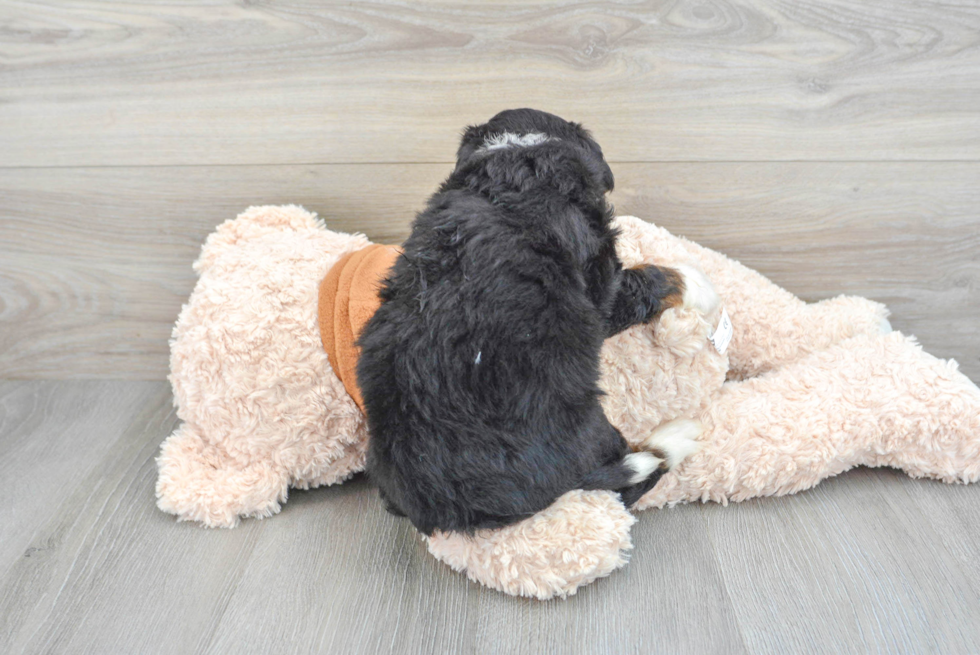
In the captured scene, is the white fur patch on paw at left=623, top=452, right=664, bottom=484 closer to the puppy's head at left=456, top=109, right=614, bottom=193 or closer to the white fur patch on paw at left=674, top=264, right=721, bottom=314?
the white fur patch on paw at left=674, top=264, right=721, bottom=314

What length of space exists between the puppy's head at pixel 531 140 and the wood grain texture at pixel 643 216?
334 mm

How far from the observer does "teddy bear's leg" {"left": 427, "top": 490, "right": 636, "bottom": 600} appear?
2.69 ft

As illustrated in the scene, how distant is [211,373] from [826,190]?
3.48ft

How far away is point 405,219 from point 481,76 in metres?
0.28

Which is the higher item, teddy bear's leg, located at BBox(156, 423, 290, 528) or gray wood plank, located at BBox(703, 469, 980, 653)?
gray wood plank, located at BBox(703, 469, 980, 653)

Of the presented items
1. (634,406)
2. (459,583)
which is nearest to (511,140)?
(634,406)

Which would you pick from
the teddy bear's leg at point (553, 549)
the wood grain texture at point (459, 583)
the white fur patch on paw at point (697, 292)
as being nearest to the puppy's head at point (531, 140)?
the white fur patch on paw at point (697, 292)

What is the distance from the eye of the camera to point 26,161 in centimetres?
125

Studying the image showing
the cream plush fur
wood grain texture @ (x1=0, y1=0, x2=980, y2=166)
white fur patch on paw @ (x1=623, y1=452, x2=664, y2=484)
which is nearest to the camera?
white fur patch on paw @ (x1=623, y1=452, x2=664, y2=484)

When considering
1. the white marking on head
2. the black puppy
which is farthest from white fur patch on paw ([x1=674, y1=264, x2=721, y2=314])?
the white marking on head

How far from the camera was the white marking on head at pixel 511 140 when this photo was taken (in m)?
0.83

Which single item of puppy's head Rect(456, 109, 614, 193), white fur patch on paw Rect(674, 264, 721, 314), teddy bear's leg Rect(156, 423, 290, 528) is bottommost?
teddy bear's leg Rect(156, 423, 290, 528)

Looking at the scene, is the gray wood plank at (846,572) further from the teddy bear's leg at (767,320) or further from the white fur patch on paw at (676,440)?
the teddy bear's leg at (767,320)

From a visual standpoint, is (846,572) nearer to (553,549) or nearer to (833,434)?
(833,434)
